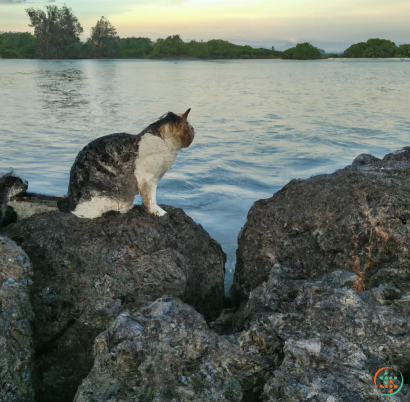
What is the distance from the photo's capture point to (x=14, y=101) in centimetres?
2272

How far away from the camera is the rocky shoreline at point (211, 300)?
2.09 meters

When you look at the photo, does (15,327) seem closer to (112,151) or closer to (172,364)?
(172,364)

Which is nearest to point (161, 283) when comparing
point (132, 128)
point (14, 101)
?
point (132, 128)

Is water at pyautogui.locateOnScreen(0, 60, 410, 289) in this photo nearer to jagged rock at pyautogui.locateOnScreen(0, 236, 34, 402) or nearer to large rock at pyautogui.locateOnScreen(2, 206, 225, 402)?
large rock at pyautogui.locateOnScreen(2, 206, 225, 402)

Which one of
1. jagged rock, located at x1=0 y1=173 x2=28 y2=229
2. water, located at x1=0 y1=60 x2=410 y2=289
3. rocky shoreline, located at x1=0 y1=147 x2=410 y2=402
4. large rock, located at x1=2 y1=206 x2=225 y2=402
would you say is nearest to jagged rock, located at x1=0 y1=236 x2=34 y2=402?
rocky shoreline, located at x1=0 y1=147 x2=410 y2=402

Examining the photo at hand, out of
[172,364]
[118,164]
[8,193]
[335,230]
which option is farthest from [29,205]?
[335,230]

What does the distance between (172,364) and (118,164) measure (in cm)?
161

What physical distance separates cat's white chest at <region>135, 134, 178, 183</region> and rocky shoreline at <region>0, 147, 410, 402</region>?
0.25 m

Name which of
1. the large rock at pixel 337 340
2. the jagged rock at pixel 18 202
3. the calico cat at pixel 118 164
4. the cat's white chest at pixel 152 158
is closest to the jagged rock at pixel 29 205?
the jagged rock at pixel 18 202

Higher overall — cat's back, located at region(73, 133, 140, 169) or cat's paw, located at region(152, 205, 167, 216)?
cat's back, located at region(73, 133, 140, 169)

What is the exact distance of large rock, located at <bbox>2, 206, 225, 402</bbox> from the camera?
2758 millimetres

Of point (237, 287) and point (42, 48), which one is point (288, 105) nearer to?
point (237, 287)

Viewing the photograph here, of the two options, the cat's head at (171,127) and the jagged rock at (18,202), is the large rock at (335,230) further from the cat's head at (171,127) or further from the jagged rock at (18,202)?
the jagged rock at (18,202)

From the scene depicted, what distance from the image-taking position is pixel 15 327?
2314 millimetres
